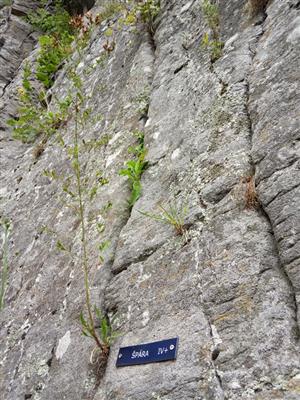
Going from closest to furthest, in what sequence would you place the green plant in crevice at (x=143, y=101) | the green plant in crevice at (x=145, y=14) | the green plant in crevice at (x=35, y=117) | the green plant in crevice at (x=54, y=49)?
1. the green plant in crevice at (x=143, y=101)
2. the green plant in crevice at (x=145, y=14)
3. the green plant in crevice at (x=35, y=117)
4. the green plant in crevice at (x=54, y=49)

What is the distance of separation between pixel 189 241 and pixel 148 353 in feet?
2.32

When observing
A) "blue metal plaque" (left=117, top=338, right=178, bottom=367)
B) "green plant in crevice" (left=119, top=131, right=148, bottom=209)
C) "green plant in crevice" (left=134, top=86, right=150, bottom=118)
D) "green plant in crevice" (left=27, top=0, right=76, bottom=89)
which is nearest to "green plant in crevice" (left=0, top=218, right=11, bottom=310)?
"green plant in crevice" (left=119, top=131, right=148, bottom=209)

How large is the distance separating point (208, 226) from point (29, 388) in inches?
66.3

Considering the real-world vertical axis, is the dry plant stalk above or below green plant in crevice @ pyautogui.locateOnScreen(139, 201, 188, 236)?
above

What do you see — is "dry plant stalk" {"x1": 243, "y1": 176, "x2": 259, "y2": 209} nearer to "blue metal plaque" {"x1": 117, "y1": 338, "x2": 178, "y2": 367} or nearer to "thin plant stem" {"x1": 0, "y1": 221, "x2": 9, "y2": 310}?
"blue metal plaque" {"x1": 117, "y1": 338, "x2": 178, "y2": 367}

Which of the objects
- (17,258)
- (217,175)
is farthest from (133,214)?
(17,258)

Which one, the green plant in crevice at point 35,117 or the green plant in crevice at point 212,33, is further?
the green plant in crevice at point 35,117

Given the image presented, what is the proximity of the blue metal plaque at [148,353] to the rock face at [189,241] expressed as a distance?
5 centimetres

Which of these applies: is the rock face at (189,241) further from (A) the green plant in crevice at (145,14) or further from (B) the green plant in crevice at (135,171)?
(A) the green plant in crevice at (145,14)

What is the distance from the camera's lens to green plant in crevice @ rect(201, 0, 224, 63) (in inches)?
155

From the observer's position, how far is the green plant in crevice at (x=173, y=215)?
2.86 m

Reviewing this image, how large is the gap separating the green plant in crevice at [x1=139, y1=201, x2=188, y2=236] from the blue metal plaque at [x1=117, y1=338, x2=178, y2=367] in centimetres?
73

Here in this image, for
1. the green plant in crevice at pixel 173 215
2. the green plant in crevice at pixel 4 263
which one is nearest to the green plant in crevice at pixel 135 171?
the green plant in crevice at pixel 173 215

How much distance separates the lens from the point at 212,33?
4.21m
